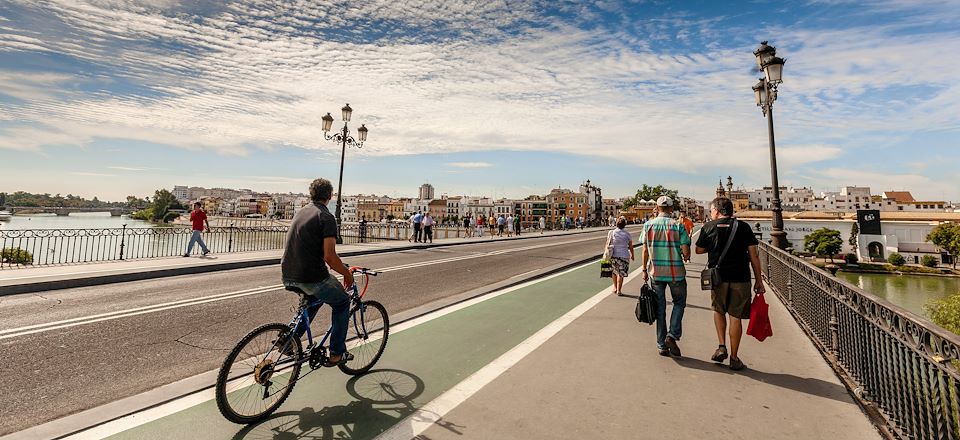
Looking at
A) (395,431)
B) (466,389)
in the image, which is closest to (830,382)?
(466,389)

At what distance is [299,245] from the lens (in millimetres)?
3242

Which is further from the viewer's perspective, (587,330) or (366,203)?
(366,203)

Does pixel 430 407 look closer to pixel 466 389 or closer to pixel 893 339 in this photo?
pixel 466 389

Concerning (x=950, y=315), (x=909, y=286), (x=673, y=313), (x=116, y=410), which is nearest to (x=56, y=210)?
(x=116, y=410)

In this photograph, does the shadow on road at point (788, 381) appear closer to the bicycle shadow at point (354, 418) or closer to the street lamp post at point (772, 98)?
the bicycle shadow at point (354, 418)

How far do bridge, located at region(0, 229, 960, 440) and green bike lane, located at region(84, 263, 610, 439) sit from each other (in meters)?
0.02

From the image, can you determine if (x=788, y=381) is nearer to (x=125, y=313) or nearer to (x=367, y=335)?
(x=367, y=335)

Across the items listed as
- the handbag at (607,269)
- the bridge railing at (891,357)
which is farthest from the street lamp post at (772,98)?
the bridge railing at (891,357)

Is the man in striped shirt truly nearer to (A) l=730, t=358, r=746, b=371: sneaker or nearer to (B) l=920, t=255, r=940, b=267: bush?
(A) l=730, t=358, r=746, b=371: sneaker

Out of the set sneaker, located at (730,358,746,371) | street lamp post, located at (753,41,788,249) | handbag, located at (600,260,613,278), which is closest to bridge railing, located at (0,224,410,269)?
handbag, located at (600,260,613,278)

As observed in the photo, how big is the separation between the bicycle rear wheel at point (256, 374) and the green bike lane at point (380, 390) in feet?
0.34

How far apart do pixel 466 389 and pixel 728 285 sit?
2.79 m

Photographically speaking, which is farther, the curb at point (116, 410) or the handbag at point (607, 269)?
the handbag at point (607, 269)

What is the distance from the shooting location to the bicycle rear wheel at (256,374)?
2779mm
